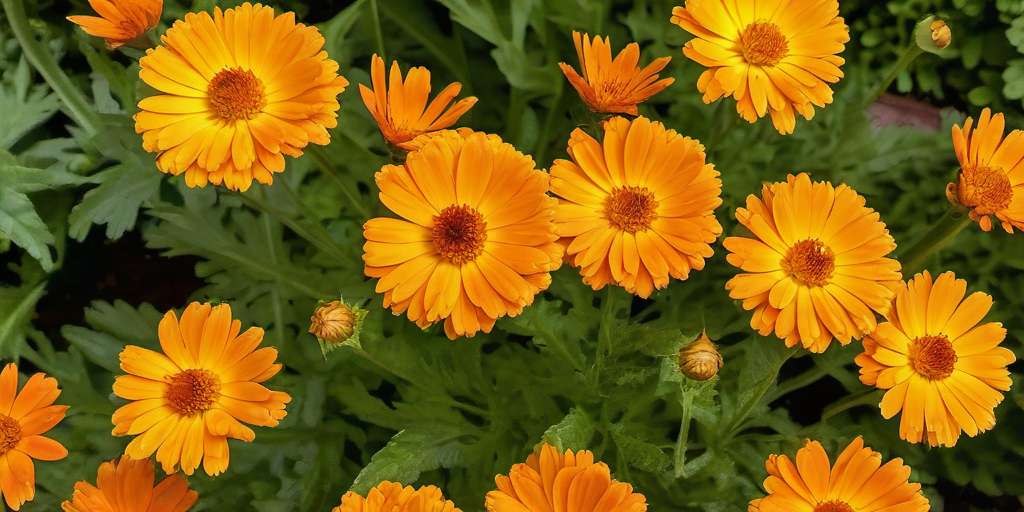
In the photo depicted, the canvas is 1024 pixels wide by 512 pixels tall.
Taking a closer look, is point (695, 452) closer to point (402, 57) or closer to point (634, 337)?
point (634, 337)

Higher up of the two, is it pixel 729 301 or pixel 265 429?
pixel 729 301

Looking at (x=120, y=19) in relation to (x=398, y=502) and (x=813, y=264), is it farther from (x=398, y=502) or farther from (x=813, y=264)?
(x=813, y=264)

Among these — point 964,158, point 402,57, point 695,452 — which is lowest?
point 695,452

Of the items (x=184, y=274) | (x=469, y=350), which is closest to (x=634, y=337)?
(x=469, y=350)

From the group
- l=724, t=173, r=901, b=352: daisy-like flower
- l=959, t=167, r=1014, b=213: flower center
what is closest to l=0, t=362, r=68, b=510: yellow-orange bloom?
l=724, t=173, r=901, b=352: daisy-like flower

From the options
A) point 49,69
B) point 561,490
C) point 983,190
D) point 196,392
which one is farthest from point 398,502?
point 49,69

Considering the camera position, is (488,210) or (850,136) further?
(850,136)

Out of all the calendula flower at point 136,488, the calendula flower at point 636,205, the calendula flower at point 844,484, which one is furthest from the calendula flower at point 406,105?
the calendula flower at point 844,484
